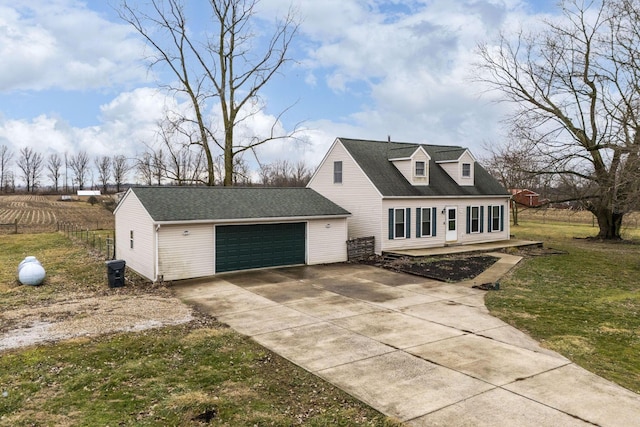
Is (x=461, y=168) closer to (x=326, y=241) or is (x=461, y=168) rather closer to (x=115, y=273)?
(x=326, y=241)

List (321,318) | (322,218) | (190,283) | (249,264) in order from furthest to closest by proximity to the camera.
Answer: (322,218), (249,264), (190,283), (321,318)

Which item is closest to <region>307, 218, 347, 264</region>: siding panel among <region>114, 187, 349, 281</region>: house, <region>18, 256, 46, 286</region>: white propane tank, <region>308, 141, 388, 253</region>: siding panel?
<region>114, 187, 349, 281</region>: house

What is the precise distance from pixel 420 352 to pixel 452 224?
16289mm

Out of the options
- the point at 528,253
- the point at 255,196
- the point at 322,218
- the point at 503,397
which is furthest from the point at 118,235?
the point at 528,253

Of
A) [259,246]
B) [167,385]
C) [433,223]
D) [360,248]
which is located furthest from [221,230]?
[433,223]

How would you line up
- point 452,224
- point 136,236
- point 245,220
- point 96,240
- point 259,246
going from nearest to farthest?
point 245,220 → point 136,236 → point 259,246 → point 452,224 → point 96,240

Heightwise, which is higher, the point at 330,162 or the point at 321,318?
the point at 330,162

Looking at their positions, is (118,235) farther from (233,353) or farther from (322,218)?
(233,353)

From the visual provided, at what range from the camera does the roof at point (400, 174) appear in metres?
22.0

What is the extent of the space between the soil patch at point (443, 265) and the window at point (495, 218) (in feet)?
18.0

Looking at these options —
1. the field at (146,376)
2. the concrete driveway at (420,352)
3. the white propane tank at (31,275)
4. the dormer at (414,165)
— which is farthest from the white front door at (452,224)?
the white propane tank at (31,275)

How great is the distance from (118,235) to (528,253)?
773 inches

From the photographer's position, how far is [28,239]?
2859 cm

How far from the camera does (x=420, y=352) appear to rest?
28.4 feet
